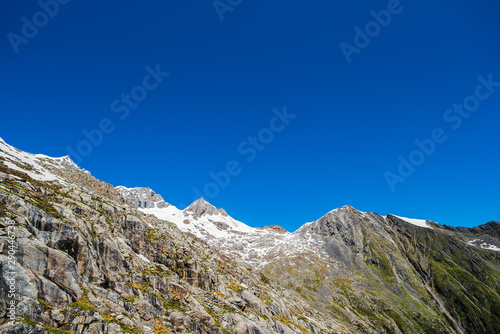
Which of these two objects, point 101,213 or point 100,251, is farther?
point 101,213

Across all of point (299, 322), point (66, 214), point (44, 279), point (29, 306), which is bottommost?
point (299, 322)

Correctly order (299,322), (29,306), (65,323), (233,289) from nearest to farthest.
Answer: (29,306), (65,323), (233,289), (299,322)

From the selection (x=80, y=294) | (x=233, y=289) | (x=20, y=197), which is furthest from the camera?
(x=233, y=289)

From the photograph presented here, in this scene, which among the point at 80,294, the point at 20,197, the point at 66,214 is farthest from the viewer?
the point at 66,214

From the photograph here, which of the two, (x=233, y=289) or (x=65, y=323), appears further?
(x=233, y=289)

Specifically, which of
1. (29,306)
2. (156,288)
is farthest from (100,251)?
(29,306)

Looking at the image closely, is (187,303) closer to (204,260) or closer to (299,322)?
(204,260)

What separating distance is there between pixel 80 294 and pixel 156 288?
22186mm

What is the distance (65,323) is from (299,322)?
9138 cm

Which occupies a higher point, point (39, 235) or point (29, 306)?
point (39, 235)

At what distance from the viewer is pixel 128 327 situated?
41906mm

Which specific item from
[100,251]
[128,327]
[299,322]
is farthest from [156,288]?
[299,322]

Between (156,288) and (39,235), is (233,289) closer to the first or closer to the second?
(156,288)

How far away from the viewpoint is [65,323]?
35406 mm
